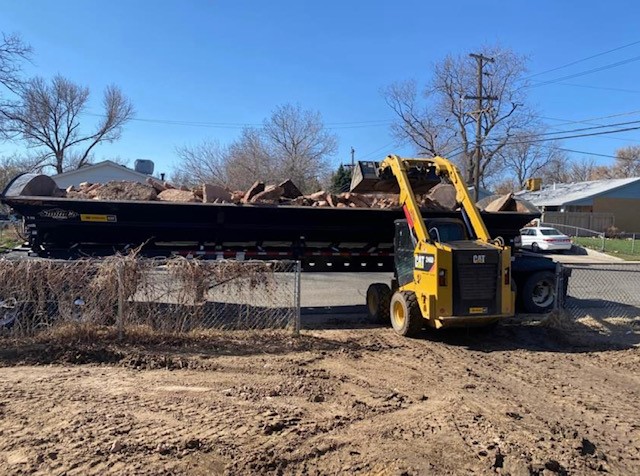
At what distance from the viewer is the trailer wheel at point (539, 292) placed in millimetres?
11188

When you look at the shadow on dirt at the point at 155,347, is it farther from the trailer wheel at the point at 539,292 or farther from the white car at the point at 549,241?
the white car at the point at 549,241

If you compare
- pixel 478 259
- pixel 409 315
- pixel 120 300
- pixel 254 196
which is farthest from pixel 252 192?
pixel 478 259

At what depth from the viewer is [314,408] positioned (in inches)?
189

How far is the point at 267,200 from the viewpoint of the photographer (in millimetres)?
9719

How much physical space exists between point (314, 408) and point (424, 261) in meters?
3.76

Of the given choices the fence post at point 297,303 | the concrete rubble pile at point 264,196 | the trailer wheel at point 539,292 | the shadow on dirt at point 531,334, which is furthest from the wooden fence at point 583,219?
the fence post at point 297,303

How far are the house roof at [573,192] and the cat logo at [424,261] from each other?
45.0 metres

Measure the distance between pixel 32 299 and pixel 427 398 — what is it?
547 centimetres

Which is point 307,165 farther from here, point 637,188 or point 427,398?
point 427,398

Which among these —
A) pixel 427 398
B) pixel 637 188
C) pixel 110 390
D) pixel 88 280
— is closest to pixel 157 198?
pixel 88 280

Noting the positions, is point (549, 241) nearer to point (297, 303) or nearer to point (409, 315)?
point (409, 315)

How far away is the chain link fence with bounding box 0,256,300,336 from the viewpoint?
703 centimetres

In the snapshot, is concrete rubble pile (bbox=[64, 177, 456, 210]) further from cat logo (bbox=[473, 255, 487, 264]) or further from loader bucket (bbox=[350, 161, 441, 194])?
cat logo (bbox=[473, 255, 487, 264])

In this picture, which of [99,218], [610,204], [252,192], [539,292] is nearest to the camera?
[99,218]
